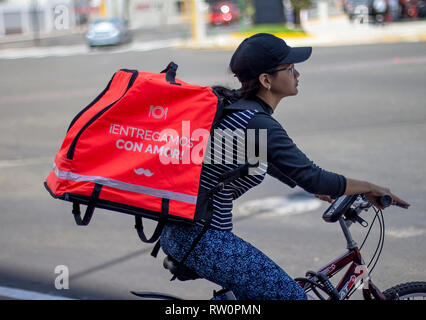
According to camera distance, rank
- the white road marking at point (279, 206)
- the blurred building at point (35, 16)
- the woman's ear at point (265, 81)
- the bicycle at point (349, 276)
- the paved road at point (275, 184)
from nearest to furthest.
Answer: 1. the woman's ear at point (265, 81)
2. the bicycle at point (349, 276)
3. the paved road at point (275, 184)
4. the white road marking at point (279, 206)
5. the blurred building at point (35, 16)

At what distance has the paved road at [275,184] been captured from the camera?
17.9 ft

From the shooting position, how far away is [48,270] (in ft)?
18.6

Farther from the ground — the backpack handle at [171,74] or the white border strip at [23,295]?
the backpack handle at [171,74]

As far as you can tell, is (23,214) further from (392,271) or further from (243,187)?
(243,187)

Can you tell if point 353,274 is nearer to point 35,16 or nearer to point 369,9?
point 369,9

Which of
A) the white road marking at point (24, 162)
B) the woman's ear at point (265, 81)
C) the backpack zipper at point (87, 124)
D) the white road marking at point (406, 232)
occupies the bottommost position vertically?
the white road marking at point (24, 162)

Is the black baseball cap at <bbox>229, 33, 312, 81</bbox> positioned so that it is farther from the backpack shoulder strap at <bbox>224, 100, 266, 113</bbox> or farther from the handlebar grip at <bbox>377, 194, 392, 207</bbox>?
the handlebar grip at <bbox>377, 194, 392, 207</bbox>

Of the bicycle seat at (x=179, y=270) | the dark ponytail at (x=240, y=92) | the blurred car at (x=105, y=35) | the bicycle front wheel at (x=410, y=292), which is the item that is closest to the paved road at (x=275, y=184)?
the bicycle front wheel at (x=410, y=292)

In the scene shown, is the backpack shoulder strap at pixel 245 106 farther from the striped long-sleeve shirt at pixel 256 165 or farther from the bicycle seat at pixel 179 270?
the bicycle seat at pixel 179 270

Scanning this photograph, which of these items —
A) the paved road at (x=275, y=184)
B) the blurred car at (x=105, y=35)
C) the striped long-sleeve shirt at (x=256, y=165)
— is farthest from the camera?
the blurred car at (x=105, y=35)

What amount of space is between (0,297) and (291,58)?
3338 mm
